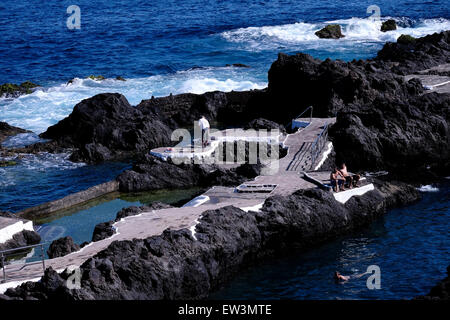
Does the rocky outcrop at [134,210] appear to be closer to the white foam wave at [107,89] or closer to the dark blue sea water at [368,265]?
the dark blue sea water at [368,265]

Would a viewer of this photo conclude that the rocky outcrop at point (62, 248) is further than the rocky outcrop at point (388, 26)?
No

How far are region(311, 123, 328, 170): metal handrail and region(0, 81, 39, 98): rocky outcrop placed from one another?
30.2 meters

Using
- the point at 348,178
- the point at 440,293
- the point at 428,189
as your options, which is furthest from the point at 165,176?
the point at 440,293

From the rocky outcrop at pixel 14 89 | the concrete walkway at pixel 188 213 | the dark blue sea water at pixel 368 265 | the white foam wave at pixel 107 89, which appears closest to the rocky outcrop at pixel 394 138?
the concrete walkway at pixel 188 213

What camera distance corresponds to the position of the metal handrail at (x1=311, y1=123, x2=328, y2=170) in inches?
1532

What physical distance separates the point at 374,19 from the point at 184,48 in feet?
72.0

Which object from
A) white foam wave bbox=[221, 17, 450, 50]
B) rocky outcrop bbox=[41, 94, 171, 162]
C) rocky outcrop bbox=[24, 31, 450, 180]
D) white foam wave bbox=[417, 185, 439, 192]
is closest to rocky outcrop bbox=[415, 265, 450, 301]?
white foam wave bbox=[417, 185, 439, 192]

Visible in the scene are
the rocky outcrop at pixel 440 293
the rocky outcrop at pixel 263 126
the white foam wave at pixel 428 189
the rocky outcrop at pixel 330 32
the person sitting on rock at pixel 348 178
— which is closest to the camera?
the rocky outcrop at pixel 440 293

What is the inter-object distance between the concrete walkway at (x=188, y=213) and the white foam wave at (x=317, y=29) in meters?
41.4

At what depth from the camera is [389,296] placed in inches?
1123

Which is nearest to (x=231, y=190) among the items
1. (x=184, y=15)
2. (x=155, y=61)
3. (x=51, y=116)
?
(x=51, y=116)

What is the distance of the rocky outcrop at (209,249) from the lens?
85.6 feet

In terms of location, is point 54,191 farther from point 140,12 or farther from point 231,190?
point 140,12

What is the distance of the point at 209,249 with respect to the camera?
2927cm
